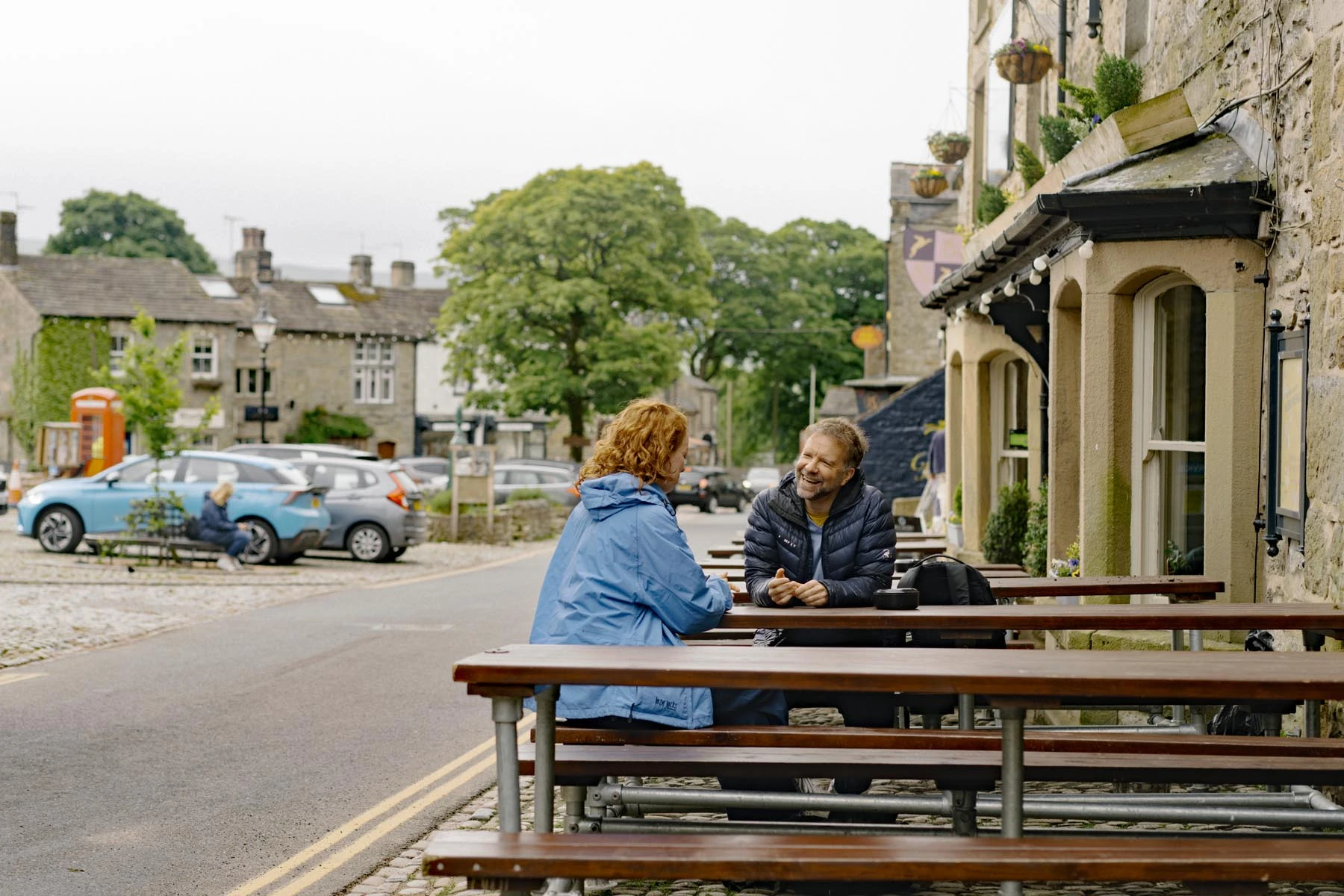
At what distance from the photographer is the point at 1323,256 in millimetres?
6730

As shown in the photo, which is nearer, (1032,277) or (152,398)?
(1032,277)

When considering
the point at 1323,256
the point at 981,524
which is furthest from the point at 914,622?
the point at 981,524

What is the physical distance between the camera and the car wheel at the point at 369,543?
23281 millimetres

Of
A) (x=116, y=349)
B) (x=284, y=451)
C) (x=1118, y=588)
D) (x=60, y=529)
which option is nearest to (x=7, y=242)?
(x=116, y=349)

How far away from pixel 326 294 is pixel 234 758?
6250cm

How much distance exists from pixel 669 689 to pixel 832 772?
2.11 ft

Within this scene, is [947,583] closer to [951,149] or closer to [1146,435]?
[1146,435]

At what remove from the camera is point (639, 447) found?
524cm

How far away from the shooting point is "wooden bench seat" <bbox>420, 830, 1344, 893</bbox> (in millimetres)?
3754

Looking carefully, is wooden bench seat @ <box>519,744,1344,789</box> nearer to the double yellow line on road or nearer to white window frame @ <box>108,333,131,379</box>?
the double yellow line on road

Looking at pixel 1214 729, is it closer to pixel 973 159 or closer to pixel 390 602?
pixel 390 602

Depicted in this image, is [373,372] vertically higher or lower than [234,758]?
higher

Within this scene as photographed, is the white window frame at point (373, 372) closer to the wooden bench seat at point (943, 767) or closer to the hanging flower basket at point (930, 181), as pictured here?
the hanging flower basket at point (930, 181)

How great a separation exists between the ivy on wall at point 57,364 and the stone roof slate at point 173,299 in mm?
536
